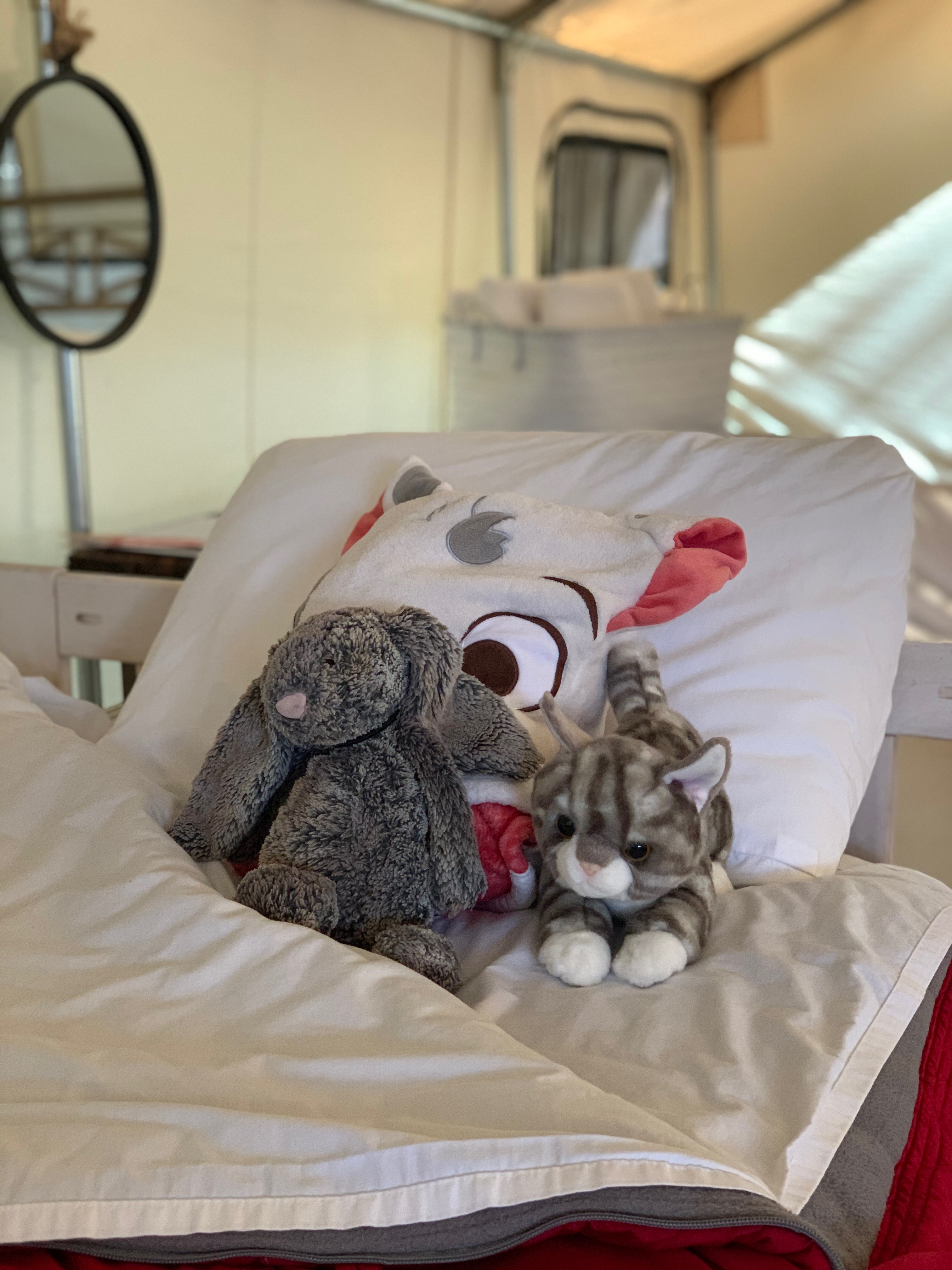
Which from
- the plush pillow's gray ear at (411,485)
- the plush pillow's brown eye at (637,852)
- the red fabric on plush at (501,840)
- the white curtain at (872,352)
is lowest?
the red fabric on plush at (501,840)

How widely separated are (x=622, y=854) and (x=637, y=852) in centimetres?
1

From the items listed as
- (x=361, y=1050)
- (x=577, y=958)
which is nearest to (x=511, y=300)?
(x=577, y=958)

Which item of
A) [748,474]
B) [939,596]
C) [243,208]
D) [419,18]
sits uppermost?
[419,18]

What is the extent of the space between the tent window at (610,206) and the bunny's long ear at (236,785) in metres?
3.42

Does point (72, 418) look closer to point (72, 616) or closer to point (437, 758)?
point (72, 616)

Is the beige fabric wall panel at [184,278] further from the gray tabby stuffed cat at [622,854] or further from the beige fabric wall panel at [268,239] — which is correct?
the gray tabby stuffed cat at [622,854]

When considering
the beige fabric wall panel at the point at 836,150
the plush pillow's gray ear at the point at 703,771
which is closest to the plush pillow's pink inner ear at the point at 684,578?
the plush pillow's gray ear at the point at 703,771

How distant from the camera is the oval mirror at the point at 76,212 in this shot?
6.61ft

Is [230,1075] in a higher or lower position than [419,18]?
lower

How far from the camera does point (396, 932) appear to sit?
2.49 ft

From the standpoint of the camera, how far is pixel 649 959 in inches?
29.4

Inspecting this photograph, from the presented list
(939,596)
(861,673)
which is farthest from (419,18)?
(861,673)

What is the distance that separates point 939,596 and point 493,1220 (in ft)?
8.47

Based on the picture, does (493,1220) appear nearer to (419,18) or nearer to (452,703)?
(452,703)
